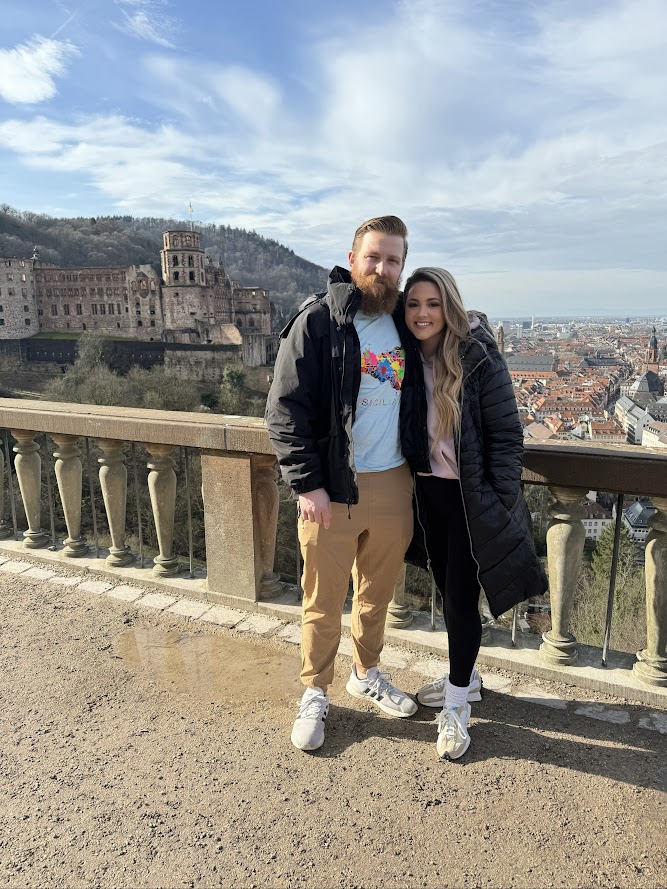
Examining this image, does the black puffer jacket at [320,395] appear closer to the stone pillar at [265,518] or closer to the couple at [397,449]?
the couple at [397,449]

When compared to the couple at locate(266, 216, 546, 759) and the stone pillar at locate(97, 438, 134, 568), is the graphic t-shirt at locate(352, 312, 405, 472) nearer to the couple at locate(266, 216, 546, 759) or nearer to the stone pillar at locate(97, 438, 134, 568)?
the couple at locate(266, 216, 546, 759)

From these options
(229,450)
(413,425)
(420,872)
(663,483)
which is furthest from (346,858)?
(229,450)

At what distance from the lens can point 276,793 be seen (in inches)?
82.5

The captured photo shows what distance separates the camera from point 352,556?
8.09 feet

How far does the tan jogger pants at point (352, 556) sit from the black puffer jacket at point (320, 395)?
141 millimetres

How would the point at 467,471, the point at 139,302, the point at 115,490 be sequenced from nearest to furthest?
the point at 467,471, the point at 115,490, the point at 139,302

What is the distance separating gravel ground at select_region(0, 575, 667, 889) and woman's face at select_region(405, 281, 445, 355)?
4.95 feet

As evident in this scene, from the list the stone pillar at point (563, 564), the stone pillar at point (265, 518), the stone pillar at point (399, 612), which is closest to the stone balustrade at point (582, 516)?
the stone pillar at point (563, 564)

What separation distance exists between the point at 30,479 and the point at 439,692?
9.88 ft

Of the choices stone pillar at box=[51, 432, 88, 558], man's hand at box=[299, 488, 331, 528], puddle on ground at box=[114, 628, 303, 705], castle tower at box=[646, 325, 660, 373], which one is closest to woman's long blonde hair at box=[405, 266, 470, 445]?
man's hand at box=[299, 488, 331, 528]

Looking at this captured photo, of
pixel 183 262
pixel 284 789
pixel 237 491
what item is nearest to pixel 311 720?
pixel 284 789

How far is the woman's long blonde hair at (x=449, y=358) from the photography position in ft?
7.36

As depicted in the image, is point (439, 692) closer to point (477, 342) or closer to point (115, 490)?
point (477, 342)

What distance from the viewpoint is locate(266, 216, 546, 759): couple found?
2254mm
